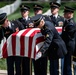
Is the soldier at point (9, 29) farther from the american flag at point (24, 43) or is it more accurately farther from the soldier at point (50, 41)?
the soldier at point (50, 41)

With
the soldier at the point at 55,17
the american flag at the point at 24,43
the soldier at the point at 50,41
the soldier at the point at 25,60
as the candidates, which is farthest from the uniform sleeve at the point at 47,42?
the soldier at the point at 55,17

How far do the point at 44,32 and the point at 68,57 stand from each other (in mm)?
1014

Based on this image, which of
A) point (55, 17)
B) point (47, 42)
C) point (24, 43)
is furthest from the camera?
point (55, 17)

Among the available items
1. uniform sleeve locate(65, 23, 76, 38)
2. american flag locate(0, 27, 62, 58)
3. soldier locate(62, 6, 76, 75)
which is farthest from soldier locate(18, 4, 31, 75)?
uniform sleeve locate(65, 23, 76, 38)

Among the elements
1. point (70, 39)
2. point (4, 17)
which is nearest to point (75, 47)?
point (70, 39)

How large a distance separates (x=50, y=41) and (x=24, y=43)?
0.59 metres

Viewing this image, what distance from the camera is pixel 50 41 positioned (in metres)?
5.59

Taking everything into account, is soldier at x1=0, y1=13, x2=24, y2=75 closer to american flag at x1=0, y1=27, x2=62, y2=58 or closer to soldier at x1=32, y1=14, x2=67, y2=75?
american flag at x1=0, y1=27, x2=62, y2=58

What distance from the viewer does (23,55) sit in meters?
6.03

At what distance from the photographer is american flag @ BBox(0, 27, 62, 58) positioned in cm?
580

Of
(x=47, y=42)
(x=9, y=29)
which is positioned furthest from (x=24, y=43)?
(x=47, y=42)

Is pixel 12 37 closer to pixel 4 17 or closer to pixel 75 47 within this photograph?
pixel 4 17

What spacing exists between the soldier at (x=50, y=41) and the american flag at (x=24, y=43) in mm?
177

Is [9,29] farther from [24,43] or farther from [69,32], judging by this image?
[69,32]
